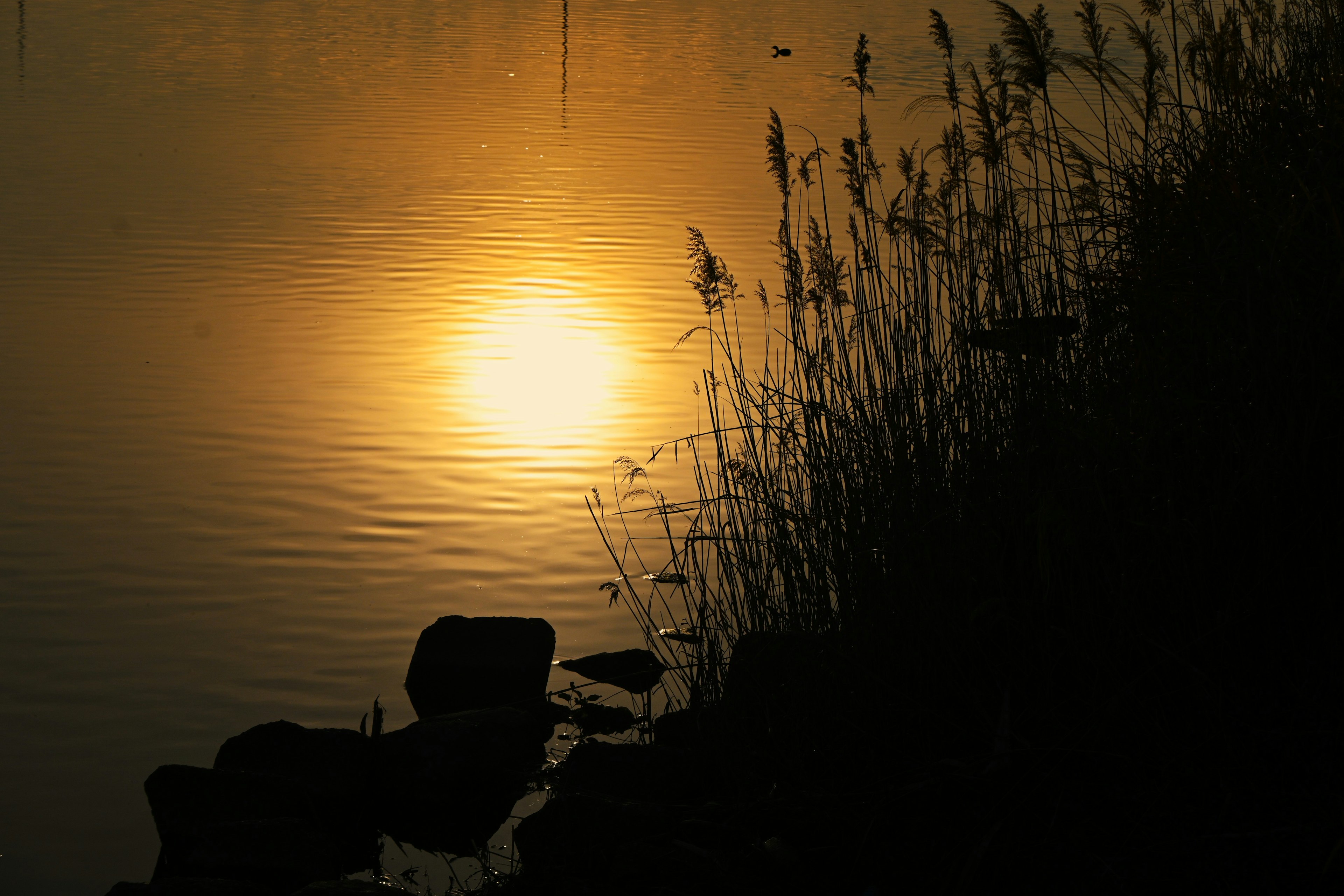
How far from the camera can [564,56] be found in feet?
85.8

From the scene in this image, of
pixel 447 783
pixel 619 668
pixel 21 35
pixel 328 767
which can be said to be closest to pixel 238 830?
pixel 328 767

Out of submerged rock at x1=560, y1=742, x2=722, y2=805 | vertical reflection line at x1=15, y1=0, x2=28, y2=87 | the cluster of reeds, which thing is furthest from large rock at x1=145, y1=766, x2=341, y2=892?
vertical reflection line at x1=15, y1=0, x2=28, y2=87

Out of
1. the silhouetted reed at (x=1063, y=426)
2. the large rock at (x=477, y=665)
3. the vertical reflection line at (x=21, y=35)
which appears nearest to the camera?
the silhouetted reed at (x=1063, y=426)

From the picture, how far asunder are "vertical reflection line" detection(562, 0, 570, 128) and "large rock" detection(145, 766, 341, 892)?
14959 millimetres

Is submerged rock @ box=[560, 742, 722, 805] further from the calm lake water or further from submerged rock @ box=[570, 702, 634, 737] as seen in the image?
the calm lake water

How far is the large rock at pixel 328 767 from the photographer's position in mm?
3959

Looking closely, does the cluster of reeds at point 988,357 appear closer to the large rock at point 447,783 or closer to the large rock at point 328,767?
the large rock at point 447,783

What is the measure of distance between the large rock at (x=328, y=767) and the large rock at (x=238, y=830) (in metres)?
0.07

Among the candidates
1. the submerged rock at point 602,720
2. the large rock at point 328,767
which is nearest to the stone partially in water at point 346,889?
the large rock at point 328,767

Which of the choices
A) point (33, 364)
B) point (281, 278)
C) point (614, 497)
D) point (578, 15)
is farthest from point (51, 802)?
point (578, 15)

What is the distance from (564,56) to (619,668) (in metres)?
22.9

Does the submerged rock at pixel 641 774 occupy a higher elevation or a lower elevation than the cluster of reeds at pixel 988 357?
lower

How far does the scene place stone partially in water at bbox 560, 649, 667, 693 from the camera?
188 inches

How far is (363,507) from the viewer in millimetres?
6309
